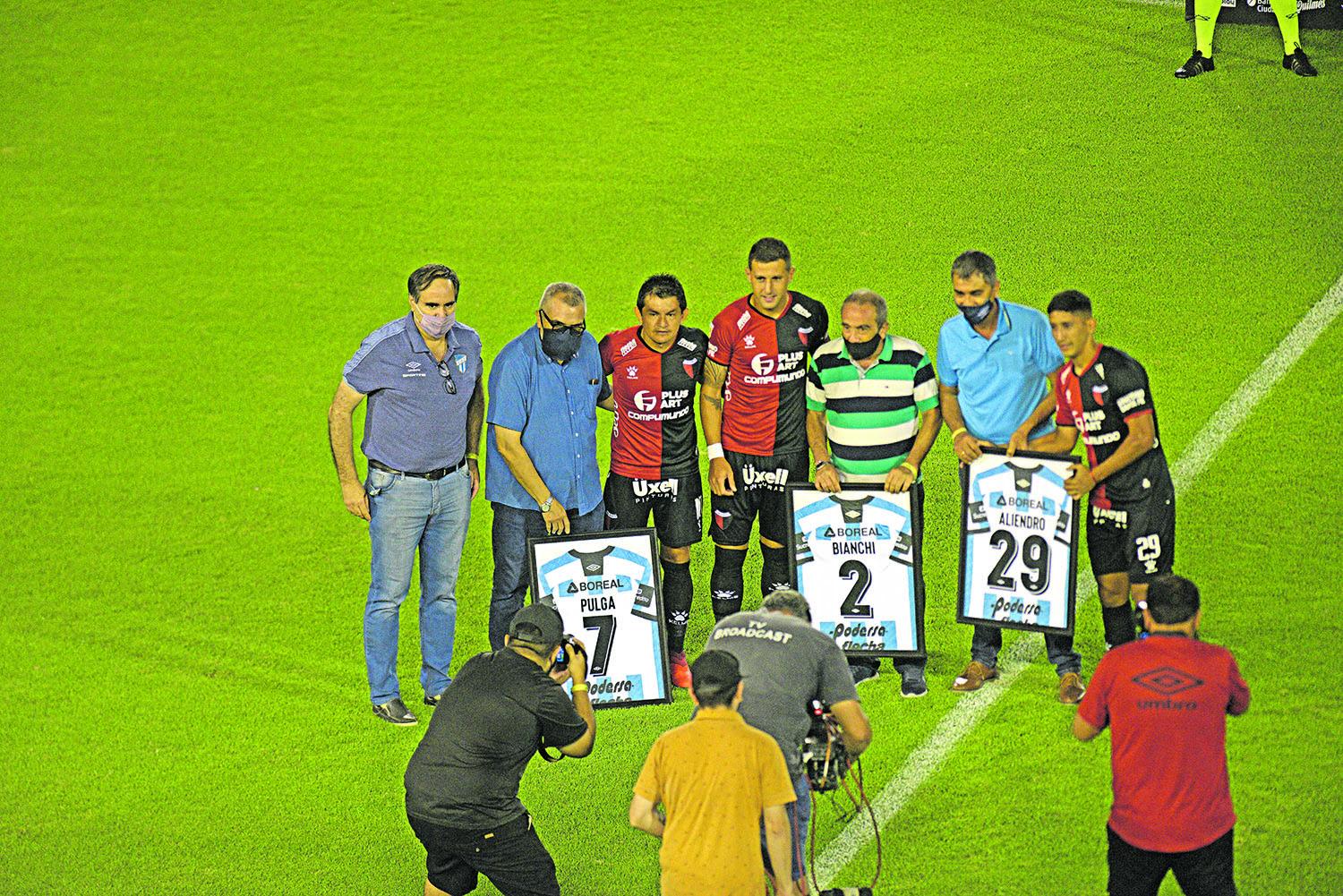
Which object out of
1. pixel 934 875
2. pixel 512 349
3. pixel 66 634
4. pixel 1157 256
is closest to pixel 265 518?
pixel 66 634

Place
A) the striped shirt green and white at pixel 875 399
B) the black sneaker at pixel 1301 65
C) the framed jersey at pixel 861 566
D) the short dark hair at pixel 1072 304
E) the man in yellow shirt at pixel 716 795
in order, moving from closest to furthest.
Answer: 1. the man in yellow shirt at pixel 716 795
2. the short dark hair at pixel 1072 304
3. the striped shirt green and white at pixel 875 399
4. the framed jersey at pixel 861 566
5. the black sneaker at pixel 1301 65

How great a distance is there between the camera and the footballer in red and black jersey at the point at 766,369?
8.37 meters

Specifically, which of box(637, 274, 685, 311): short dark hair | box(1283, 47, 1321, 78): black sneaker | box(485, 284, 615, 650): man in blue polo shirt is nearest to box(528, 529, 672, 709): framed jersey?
box(485, 284, 615, 650): man in blue polo shirt

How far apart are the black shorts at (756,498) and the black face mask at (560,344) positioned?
Result: 1.03m

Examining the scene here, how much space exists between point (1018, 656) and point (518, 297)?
6186 mm

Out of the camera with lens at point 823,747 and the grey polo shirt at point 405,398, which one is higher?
the grey polo shirt at point 405,398

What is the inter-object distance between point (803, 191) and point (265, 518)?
6.11m

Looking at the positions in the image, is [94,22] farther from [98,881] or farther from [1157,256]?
[98,881]

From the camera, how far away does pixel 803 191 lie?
14.5 meters

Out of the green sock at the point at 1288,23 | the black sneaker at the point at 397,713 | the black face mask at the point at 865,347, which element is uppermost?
the green sock at the point at 1288,23

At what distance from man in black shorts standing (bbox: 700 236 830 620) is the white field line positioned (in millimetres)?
1215

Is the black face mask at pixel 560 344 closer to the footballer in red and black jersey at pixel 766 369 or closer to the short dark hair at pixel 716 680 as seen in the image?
the footballer in red and black jersey at pixel 766 369

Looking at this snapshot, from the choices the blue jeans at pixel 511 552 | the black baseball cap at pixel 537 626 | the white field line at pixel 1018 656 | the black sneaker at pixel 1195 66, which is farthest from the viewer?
the black sneaker at pixel 1195 66

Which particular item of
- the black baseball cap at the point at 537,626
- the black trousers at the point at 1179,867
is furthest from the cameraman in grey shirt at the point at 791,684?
the black trousers at the point at 1179,867
